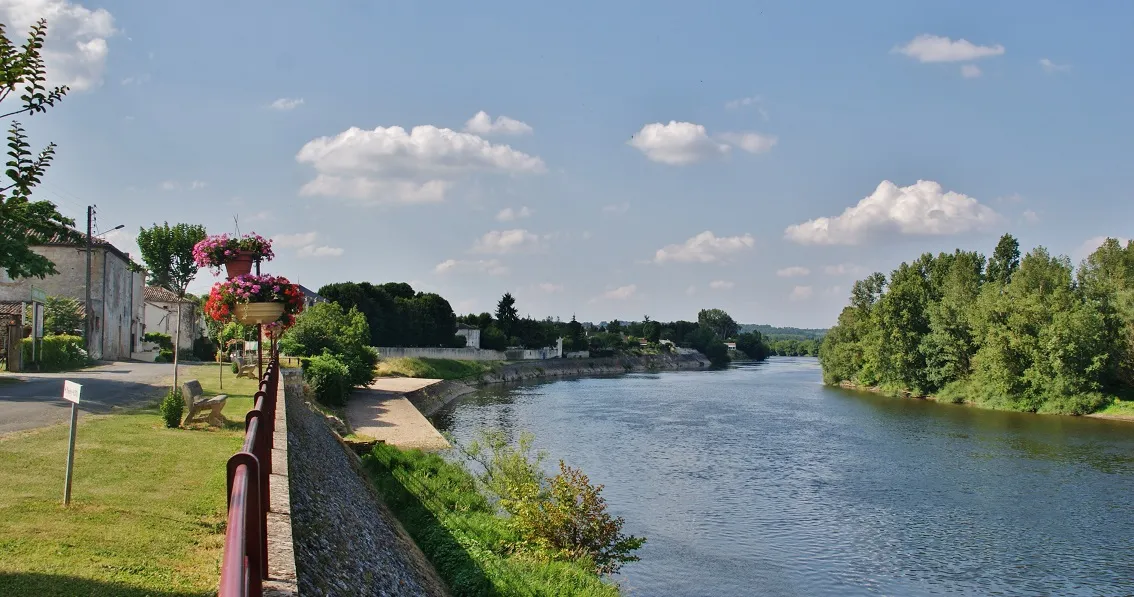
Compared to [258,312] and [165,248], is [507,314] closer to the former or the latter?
[165,248]

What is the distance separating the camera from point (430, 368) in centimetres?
7381

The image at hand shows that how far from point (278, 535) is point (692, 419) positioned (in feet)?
131

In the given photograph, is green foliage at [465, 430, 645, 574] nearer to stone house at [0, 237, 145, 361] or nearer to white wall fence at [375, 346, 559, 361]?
stone house at [0, 237, 145, 361]

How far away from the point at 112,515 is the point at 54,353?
29.4 metres

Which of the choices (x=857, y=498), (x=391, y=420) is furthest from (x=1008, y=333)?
(x=391, y=420)

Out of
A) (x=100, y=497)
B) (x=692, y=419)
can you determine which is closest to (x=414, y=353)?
(x=692, y=419)

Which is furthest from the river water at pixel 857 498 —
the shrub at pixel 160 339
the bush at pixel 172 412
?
the shrub at pixel 160 339

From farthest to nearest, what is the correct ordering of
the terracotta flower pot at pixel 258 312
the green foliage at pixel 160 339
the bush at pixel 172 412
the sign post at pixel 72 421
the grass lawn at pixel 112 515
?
the green foliage at pixel 160 339 < the terracotta flower pot at pixel 258 312 < the bush at pixel 172 412 < the sign post at pixel 72 421 < the grass lawn at pixel 112 515

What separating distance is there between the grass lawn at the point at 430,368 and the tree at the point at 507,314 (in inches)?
1414

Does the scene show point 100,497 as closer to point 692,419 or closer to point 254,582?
point 254,582

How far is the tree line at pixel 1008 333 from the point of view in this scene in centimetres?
5134

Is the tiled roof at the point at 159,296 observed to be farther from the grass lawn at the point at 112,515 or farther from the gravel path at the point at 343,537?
the grass lawn at the point at 112,515

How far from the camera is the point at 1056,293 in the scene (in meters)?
→ 54.5

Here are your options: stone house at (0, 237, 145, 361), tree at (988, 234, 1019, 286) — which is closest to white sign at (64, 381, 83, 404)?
stone house at (0, 237, 145, 361)
